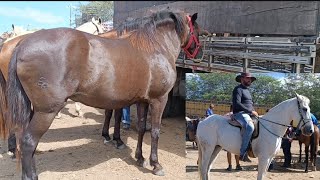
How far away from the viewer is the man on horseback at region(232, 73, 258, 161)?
3.53 meters

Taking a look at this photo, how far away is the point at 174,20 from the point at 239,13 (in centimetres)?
124

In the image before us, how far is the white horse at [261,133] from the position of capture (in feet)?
11.7

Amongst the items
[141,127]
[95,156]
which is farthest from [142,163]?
[95,156]

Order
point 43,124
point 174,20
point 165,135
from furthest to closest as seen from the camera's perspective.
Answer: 1. point 165,135
2. point 174,20
3. point 43,124

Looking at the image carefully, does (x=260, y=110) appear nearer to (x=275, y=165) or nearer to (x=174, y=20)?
(x=275, y=165)

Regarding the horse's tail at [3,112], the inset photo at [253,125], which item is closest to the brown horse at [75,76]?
the horse's tail at [3,112]

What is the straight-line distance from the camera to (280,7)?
3645mm

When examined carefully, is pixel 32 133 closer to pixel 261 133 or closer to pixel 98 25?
pixel 261 133

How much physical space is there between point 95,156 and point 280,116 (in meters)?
2.83

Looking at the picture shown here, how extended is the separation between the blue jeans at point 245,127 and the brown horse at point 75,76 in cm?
123

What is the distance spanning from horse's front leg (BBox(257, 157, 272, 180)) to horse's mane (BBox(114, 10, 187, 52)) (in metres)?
1.99

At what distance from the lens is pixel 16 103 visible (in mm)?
3855

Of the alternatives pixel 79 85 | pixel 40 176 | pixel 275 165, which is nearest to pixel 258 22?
pixel 275 165

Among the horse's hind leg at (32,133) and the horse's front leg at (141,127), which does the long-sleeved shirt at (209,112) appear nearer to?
the horse's front leg at (141,127)
